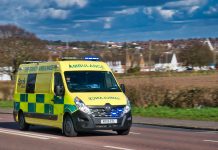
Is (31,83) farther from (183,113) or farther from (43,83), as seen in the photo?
(183,113)

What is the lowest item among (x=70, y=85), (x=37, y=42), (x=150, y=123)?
(x=150, y=123)

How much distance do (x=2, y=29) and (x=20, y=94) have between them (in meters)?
49.5

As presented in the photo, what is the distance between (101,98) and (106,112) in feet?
1.39

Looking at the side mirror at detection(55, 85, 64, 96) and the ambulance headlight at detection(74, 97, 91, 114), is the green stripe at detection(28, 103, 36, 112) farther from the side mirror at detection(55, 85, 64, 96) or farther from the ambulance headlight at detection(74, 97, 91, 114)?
the ambulance headlight at detection(74, 97, 91, 114)

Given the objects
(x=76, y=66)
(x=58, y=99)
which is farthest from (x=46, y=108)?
(x=76, y=66)

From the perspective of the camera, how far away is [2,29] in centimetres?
6888

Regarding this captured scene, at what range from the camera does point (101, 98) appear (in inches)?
641

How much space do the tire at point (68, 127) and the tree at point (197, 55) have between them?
92352 mm

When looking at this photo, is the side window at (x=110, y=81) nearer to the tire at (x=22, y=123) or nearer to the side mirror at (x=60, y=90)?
the side mirror at (x=60, y=90)

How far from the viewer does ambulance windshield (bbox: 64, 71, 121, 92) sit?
1686 cm

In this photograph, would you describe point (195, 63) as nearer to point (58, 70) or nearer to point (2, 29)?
point (2, 29)

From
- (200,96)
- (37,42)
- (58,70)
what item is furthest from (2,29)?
(58,70)

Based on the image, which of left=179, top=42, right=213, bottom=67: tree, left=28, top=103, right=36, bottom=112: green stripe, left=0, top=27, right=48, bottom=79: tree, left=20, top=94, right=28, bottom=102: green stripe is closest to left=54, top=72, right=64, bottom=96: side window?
left=28, top=103, right=36, bottom=112: green stripe

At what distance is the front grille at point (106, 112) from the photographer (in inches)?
633
